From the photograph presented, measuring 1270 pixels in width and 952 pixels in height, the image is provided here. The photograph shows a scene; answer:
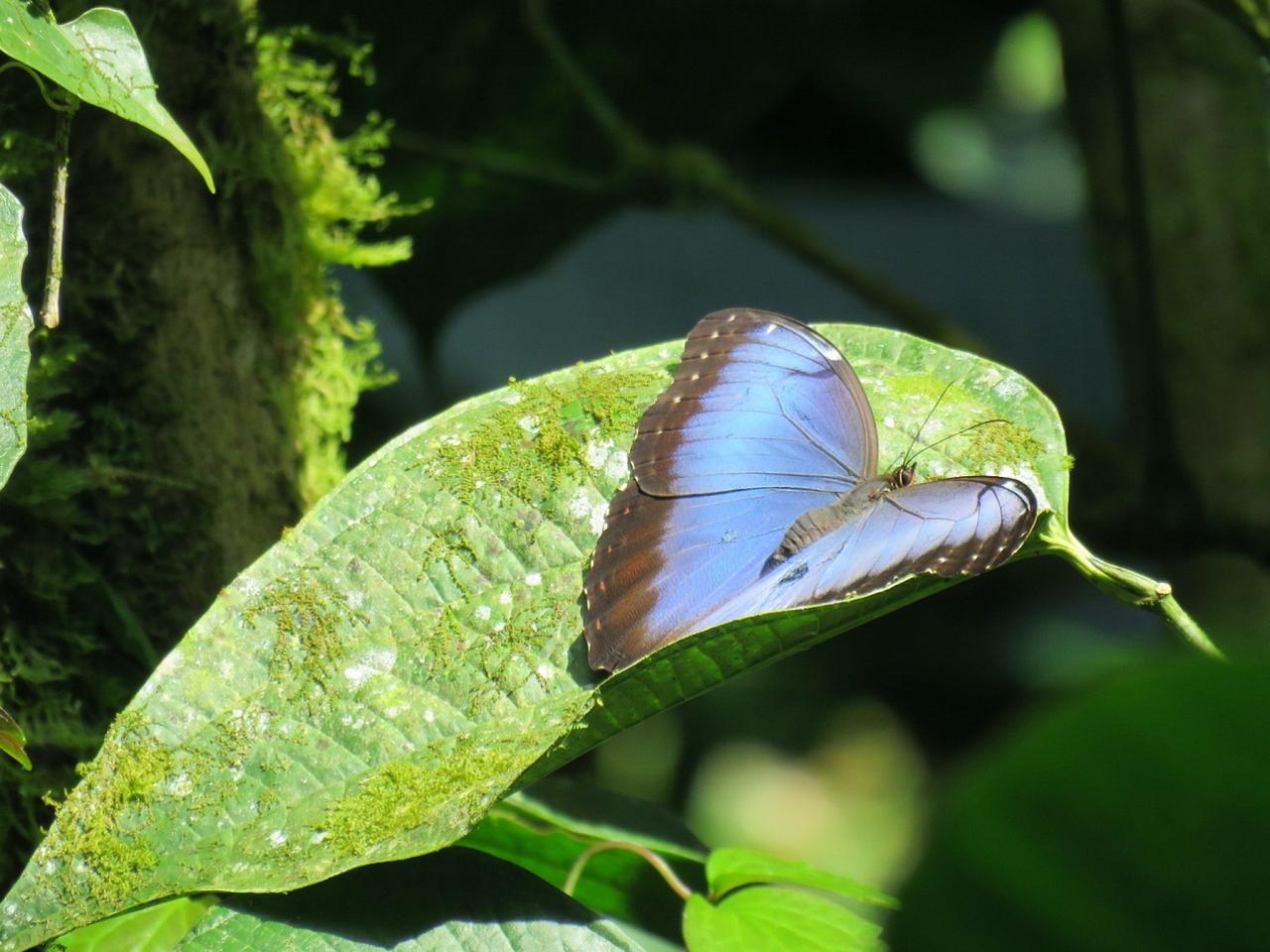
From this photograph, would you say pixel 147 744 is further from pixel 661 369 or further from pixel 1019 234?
pixel 1019 234

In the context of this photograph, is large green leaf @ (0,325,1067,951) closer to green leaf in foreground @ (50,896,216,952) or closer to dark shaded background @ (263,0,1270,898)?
green leaf in foreground @ (50,896,216,952)

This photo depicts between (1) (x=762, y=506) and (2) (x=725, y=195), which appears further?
(2) (x=725, y=195)

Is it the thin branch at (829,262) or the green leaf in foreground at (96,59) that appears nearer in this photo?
the green leaf in foreground at (96,59)

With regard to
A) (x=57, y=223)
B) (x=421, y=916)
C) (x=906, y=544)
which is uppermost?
(x=57, y=223)

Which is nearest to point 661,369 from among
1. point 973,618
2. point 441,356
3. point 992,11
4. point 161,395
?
point 161,395

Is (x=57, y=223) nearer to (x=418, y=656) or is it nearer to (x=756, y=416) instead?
(x=418, y=656)

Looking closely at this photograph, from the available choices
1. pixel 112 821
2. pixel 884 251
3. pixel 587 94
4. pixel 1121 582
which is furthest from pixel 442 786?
pixel 884 251

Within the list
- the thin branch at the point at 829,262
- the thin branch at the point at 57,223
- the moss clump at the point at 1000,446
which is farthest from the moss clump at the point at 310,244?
the thin branch at the point at 829,262

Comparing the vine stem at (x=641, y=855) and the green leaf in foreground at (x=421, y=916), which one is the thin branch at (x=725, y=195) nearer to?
the vine stem at (x=641, y=855)
